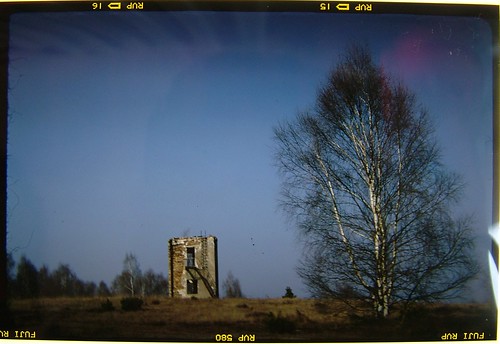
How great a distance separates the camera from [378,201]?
4.55 metres

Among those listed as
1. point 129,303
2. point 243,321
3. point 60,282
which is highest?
point 60,282

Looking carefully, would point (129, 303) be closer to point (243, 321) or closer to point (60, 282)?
point (60, 282)

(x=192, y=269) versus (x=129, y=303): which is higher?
(x=192, y=269)

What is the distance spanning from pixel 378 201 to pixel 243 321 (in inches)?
51.6

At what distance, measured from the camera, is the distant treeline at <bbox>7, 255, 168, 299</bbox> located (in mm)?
4453

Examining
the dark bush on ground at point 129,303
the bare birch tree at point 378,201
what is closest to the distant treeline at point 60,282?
the dark bush on ground at point 129,303

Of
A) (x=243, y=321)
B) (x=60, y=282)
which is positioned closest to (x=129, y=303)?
(x=60, y=282)

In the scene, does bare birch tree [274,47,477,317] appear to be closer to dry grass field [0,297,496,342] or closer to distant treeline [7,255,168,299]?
dry grass field [0,297,496,342]

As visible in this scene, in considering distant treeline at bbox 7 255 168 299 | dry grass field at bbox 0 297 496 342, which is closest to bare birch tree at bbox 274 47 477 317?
dry grass field at bbox 0 297 496 342

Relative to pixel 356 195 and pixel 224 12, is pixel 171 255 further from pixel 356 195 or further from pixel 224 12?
pixel 224 12

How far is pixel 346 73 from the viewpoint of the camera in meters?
4.51

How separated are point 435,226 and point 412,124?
2.49 ft

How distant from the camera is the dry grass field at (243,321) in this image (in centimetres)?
439

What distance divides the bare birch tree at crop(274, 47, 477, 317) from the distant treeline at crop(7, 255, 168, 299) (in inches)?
44.9
